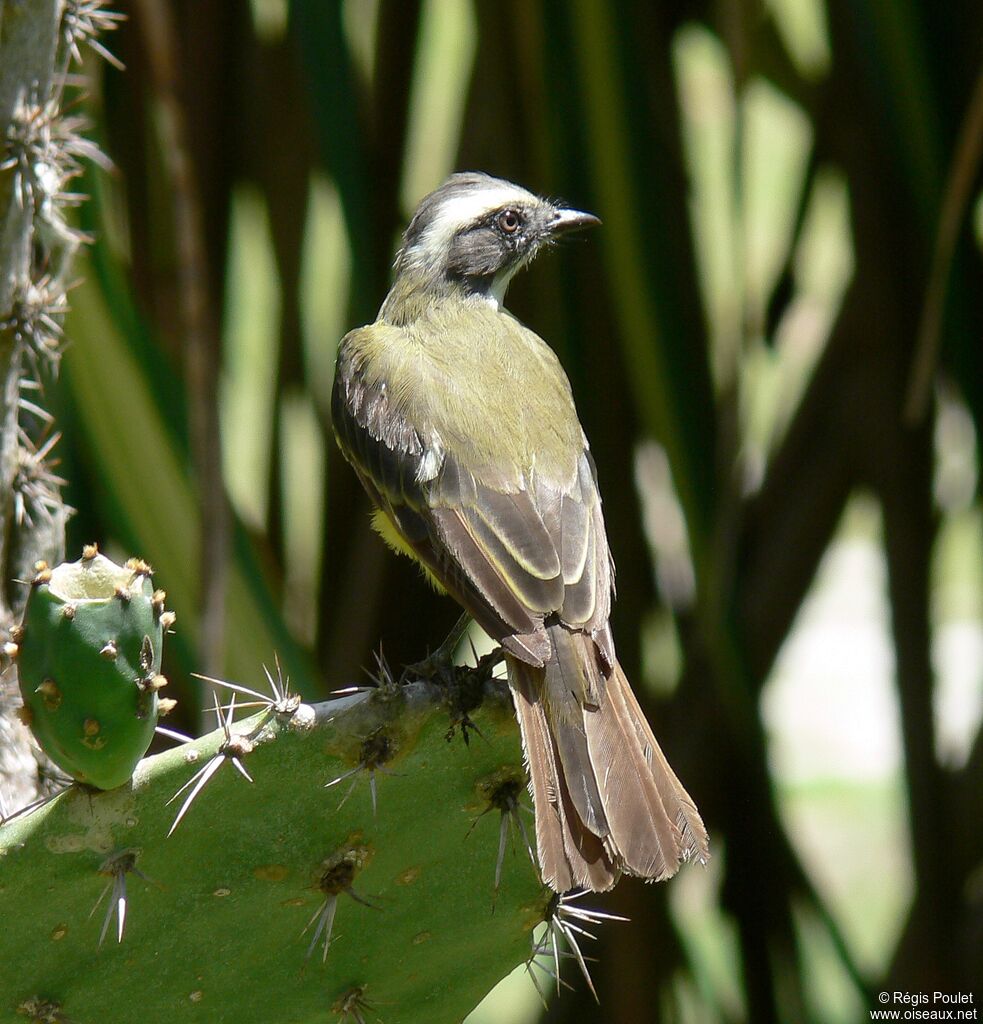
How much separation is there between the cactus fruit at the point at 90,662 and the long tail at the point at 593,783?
2.04 feet

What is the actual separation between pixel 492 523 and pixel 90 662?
1101 millimetres

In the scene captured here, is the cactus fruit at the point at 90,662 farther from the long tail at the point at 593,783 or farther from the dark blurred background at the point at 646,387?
the dark blurred background at the point at 646,387

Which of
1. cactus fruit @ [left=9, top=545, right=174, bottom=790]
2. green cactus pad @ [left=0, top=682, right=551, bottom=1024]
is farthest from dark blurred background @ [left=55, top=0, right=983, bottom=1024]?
cactus fruit @ [left=9, top=545, right=174, bottom=790]

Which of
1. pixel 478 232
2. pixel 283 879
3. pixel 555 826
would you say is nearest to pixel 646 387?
pixel 478 232

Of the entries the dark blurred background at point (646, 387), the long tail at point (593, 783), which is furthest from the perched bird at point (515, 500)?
the dark blurred background at point (646, 387)

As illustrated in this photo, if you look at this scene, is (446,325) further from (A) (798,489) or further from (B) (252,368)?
(A) (798,489)

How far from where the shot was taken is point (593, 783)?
206cm

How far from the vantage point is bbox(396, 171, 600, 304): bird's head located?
3510 mm

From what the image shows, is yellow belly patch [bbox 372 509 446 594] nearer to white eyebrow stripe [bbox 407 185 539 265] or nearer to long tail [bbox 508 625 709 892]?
long tail [bbox 508 625 709 892]

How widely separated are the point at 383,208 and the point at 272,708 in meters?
3.37

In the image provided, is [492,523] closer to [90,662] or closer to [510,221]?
[90,662]

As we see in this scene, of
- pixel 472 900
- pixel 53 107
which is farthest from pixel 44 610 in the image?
pixel 53 107

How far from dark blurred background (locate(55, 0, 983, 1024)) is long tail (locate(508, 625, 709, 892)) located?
56.9 inches

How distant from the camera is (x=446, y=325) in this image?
329cm
